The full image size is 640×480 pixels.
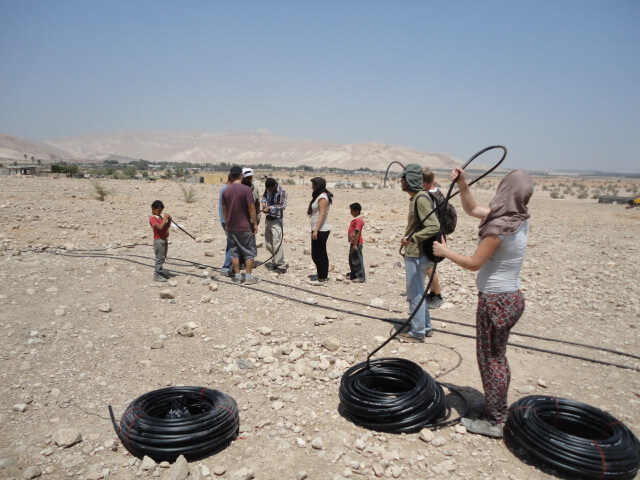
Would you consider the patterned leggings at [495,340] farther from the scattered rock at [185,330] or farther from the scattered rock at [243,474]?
the scattered rock at [185,330]

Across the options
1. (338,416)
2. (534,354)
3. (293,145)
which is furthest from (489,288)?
(293,145)

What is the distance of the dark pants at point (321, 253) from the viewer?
7.32 meters

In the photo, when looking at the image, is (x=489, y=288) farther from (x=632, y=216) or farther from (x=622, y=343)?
(x=632, y=216)

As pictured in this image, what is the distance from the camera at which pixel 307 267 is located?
8828 millimetres

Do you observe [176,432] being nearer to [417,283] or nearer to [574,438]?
[574,438]

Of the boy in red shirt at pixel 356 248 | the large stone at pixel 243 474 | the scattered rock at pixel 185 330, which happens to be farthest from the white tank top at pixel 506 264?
the boy in red shirt at pixel 356 248

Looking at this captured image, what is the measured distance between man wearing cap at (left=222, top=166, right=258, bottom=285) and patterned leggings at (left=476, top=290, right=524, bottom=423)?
469 cm

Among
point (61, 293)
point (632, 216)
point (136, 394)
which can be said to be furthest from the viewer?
point (632, 216)

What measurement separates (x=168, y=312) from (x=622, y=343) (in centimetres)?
577

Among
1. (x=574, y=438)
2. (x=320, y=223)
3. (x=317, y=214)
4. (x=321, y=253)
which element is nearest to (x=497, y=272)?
(x=574, y=438)

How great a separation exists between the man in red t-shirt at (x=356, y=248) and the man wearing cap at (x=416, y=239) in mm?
2237

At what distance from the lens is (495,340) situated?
10.9ft

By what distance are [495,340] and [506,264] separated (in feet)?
1.89

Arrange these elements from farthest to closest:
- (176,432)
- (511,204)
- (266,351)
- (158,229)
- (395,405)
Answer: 1. (158,229)
2. (266,351)
3. (395,405)
4. (176,432)
5. (511,204)
